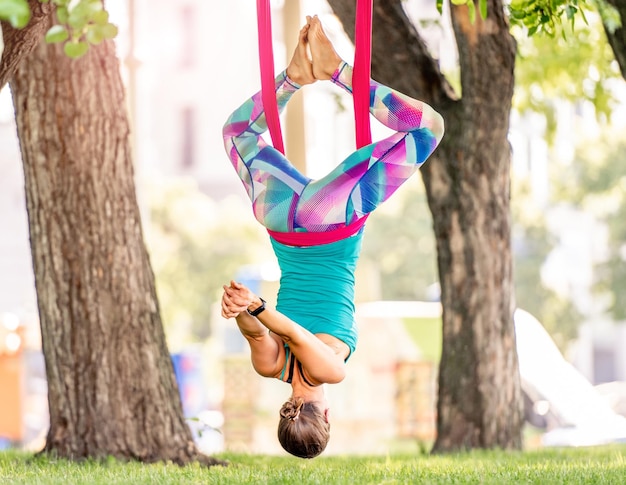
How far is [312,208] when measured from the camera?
17.8ft

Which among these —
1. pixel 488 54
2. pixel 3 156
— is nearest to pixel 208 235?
pixel 3 156

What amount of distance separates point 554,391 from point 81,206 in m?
12.6

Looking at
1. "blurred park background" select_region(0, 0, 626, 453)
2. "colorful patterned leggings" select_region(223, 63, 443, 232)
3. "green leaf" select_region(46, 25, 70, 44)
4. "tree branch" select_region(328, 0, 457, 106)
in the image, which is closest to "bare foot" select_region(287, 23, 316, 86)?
"colorful patterned leggings" select_region(223, 63, 443, 232)

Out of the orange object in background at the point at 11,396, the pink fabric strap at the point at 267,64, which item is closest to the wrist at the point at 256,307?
the pink fabric strap at the point at 267,64

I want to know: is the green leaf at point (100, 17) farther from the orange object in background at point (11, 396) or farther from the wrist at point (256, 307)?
the orange object in background at point (11, 396)

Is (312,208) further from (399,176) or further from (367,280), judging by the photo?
(367,280)

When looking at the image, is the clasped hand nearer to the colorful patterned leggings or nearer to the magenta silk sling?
the colorful patterned leggings

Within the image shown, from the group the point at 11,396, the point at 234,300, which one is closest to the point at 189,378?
the point at 11,396

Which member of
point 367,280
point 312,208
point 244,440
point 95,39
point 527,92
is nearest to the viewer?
point 95,39

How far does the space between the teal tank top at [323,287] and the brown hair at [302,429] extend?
1.25ft

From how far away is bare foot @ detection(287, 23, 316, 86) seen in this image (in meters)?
5.71

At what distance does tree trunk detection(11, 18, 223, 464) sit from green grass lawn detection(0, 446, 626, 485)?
12.4 inches

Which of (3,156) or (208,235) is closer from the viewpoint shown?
(208,235)

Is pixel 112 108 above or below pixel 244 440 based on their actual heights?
above
